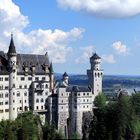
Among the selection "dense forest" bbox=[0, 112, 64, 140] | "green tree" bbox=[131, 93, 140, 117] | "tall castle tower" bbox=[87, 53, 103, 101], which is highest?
"tall castle tower" bbox=[87, 53, 103, 101]

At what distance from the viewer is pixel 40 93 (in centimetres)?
14300

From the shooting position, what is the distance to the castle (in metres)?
134

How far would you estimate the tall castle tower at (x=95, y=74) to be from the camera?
16162 centimetres

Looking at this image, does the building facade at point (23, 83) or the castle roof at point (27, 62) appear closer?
the building facade at point (23, 83)

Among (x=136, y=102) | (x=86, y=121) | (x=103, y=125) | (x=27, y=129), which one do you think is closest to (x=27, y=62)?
(x=86, y=121)

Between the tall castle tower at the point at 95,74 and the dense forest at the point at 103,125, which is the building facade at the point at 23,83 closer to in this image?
the dense forest at the point at 103,125

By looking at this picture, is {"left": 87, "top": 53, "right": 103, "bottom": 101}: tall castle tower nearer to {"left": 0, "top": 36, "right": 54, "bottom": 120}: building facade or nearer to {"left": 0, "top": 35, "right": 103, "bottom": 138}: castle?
{"left": 0, "top": 35, "right": 103, "bottom": 138}: castle

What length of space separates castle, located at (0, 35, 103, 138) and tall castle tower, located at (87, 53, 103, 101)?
8564mm

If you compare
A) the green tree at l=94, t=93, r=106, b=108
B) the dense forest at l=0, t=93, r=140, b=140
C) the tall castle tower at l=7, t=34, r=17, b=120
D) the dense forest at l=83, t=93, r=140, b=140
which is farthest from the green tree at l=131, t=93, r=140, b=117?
the tall castle tower at l=7, t=34, r=17, b=120

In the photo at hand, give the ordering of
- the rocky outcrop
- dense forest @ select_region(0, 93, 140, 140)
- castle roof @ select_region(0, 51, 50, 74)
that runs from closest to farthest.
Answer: dense forest @ select_region(0, 93, 140, 140) → castle roof @ select_region(0, 51, 50, 74) → the rocky outcrop

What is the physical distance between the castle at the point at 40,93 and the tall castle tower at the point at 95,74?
8.56 m

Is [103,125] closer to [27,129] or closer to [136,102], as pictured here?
[136,102]

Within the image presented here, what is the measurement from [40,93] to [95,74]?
2653cm

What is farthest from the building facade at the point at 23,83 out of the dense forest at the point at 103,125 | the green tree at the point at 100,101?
the green tree at the point at 100,101
